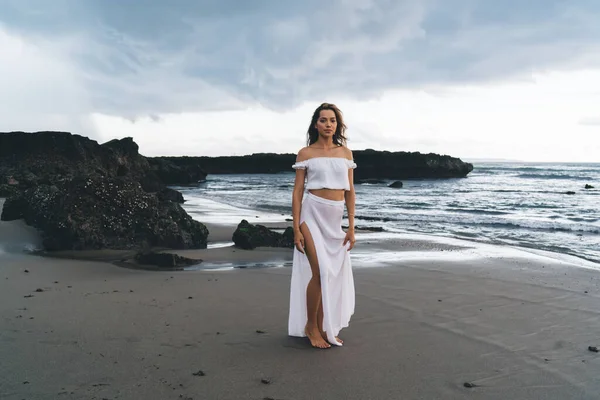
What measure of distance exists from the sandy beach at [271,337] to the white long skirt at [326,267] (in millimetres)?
221

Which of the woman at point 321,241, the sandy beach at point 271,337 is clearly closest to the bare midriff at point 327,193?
the woman at point 321,241

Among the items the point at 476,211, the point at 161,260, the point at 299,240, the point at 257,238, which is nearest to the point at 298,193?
the point at 299,240

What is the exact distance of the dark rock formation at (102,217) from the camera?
26.8 ft

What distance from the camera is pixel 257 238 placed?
9398 mm

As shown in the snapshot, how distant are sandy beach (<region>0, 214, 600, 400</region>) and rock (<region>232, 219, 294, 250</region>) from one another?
6.10 ft

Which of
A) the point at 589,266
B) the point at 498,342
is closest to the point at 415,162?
the point at 589,266

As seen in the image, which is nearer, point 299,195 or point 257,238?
point 299,195

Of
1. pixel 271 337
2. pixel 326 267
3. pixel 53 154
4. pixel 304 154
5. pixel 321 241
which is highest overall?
pixel 53 154

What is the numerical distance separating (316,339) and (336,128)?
72.4 inches

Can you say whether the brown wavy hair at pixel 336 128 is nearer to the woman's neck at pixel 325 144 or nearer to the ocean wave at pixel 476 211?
the woman's neck at pixel 325 144

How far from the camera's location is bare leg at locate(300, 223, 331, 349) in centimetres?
441

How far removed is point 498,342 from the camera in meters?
4.41

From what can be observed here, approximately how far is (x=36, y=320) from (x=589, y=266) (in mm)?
8189

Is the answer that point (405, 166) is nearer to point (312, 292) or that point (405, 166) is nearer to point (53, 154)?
point (53, 154)
